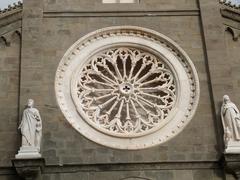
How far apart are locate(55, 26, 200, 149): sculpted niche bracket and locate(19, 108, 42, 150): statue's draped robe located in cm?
85

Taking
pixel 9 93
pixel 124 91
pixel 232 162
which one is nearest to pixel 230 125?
pixel 232 162

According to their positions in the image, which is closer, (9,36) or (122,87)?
(122,87)

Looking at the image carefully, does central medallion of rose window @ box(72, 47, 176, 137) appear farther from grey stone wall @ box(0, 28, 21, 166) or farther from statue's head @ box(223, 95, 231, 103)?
grey stone wall @ box(0, 28, 21, 166)

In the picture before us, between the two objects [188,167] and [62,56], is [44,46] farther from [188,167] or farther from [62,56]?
[188,167]

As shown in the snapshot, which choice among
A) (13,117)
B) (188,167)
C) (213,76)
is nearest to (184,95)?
(213,76)

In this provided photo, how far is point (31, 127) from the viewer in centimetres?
1418

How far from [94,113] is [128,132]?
1.06 m

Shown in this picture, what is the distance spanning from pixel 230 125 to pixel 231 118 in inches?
6.8

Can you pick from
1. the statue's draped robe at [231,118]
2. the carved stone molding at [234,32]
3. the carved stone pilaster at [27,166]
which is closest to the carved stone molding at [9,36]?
the carved stone pilaster at [27,166]

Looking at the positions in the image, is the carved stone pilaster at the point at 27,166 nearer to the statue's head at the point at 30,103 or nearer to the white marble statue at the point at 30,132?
the white marble statue at the point at 30,132

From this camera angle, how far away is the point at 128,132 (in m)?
14.8

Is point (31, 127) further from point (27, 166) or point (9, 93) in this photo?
point (9, 93)

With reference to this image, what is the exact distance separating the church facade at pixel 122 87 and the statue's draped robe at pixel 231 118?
0.03 metres

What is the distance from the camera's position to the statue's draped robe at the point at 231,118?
1420cm
